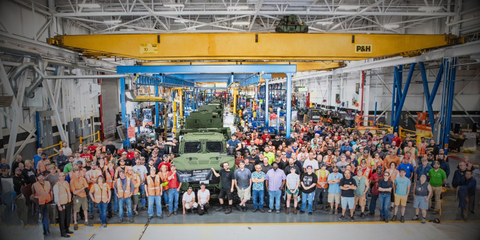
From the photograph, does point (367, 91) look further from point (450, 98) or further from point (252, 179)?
point (252, 179)

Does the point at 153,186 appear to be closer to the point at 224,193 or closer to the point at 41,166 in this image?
the point at 224,193

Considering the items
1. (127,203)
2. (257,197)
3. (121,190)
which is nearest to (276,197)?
(257,197)

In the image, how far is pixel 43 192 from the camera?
20.3 feet

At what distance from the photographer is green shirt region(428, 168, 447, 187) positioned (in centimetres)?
737

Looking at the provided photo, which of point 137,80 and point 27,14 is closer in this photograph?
point 27,14

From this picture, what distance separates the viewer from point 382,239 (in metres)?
6.31

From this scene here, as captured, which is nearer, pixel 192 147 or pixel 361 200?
pixel 361 200

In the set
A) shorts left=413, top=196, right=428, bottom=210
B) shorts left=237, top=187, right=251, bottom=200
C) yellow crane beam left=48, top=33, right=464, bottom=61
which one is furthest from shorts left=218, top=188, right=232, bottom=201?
yellow crane beam left=48, top=33, right=464, bottom=61

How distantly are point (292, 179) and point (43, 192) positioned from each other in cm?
613

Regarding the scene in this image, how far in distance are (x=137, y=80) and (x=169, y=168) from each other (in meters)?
7.90

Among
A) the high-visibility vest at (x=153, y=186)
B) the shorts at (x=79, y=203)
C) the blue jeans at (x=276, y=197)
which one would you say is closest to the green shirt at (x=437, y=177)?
the blue jeans at (x=276, y=197)

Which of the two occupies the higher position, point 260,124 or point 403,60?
point 403,60

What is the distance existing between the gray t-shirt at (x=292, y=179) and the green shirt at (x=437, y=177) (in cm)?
373

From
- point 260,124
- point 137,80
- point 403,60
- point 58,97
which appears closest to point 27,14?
point 58,97
